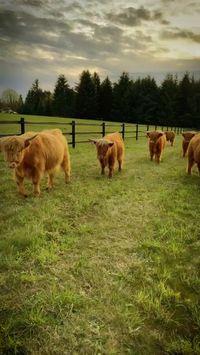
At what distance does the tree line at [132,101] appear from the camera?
201ft

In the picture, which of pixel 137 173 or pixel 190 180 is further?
pixel 137 173

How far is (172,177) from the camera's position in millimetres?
9461

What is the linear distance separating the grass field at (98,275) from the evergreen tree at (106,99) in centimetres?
5630

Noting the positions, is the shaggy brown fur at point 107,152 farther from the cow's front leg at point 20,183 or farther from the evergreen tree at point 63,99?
the evergreen tree at point 63,99

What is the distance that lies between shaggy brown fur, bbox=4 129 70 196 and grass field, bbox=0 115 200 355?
49cm

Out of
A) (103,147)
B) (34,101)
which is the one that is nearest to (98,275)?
(103,147)

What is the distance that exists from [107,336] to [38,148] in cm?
451

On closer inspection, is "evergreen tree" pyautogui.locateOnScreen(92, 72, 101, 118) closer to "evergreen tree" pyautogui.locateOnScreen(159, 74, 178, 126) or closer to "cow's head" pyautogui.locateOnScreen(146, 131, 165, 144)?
"evergreen tree" pyautogui.locateOnScreen(159, 74, 178, 126)

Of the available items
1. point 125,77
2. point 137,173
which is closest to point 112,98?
point 125,77

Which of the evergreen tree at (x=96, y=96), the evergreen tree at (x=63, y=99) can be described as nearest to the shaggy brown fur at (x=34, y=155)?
the evergreen tree at (x=96, y=96)

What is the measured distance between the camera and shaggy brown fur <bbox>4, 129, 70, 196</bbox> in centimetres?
560

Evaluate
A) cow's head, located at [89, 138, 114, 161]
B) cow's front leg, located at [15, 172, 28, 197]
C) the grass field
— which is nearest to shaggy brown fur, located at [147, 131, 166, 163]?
cow's head, located at [89, 138, 114, 161]

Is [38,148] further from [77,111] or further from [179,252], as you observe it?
[77,111]

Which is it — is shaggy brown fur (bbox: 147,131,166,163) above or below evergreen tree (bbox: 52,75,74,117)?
below
